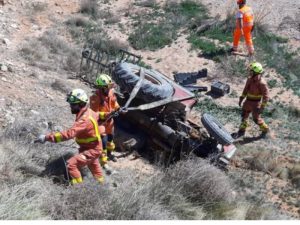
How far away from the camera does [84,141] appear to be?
23.9 feet

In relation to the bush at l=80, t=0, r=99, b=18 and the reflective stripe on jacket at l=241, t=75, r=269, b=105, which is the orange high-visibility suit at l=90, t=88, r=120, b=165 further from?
the bush at l=80, t=0, r=99, b=18

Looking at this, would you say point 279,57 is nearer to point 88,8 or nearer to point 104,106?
→ point 88,8

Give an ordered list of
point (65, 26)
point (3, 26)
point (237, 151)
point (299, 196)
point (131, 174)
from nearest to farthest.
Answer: point (131, 174) → point (299, 196) → point (237, 151) → point (3, 26) → point (65, 26)

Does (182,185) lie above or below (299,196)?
above

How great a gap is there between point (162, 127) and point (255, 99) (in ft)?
9.12

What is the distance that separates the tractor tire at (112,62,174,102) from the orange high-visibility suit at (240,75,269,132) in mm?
1982

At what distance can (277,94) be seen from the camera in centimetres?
1353

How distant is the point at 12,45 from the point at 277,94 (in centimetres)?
706

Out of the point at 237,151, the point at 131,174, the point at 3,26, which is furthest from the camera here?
the point at 3,26

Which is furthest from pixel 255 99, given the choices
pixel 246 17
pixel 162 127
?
pixel 246 17

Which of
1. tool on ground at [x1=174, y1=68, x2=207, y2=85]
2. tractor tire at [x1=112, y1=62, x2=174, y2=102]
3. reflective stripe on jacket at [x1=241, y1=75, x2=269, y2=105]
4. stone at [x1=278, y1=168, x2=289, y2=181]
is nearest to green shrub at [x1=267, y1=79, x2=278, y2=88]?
tool on ground at [x1=174, y1=68, x2=207, y2=85]

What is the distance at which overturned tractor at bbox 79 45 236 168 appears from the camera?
30.0 feet

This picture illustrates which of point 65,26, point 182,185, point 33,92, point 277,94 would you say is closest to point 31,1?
point 65,26

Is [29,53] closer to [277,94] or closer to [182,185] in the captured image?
[277,94]
